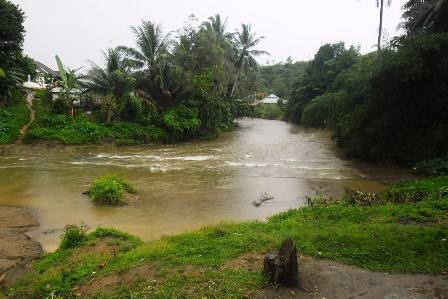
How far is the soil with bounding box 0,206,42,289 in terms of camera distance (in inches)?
212

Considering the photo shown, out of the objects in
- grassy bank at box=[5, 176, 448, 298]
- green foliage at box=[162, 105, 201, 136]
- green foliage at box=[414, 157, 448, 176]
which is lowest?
grassy bank at box=[5, 176, 448, 298]

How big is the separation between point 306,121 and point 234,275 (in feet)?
76.7

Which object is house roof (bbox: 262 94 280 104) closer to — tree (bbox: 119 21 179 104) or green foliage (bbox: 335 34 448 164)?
tree (bbox: 119 21 179 104)

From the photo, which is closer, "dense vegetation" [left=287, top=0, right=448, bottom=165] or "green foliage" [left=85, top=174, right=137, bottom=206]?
"green foliage" [left=85, top=174, right=137, bottom=206]

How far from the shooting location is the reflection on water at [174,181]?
864 cm

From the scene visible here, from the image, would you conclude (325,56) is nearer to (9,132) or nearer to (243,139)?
(243,139)

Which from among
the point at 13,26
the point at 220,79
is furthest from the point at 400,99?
the point at 13,26

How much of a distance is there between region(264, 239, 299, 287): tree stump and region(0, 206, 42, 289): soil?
3.75 metres

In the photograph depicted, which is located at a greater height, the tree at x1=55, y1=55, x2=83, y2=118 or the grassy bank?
the tree at x1=55, y1=55, x2=83, y2=118

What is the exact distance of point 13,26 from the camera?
66.6ft

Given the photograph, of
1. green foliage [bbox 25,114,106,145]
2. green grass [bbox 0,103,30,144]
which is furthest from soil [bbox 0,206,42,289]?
green grass [bbox 0,103,30,144]

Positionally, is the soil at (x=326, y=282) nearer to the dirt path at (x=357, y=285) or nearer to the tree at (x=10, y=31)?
the dirt path at (x=357, y=285)

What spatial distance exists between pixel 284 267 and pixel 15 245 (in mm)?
5202

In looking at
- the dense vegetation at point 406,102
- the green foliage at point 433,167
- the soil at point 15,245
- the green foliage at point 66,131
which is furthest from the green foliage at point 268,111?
the soil at point 15,245
